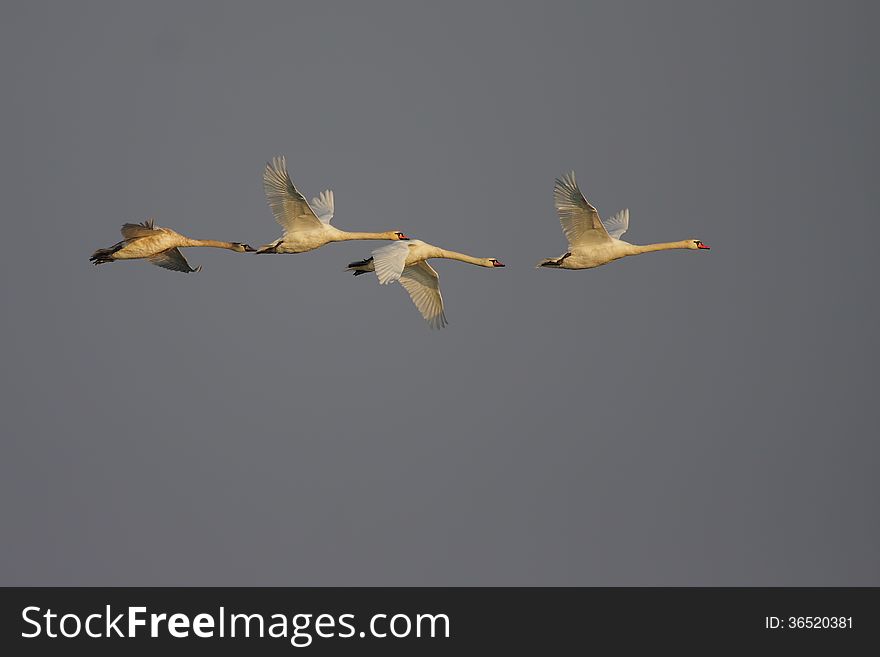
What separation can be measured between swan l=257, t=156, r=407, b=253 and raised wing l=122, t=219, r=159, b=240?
321cm

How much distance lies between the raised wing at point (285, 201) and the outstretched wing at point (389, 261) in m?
3.10

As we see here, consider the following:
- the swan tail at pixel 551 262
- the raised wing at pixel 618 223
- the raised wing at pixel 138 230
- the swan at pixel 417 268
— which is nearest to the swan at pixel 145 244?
the raised wing at pixel 138 230

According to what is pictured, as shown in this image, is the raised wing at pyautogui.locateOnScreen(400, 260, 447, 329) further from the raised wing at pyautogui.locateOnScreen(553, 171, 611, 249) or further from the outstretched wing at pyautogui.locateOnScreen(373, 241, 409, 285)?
the raised wing at pyautogui.locateOnScreen(553, 171, 611, 249)

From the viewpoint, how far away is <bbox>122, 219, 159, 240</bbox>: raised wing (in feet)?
174

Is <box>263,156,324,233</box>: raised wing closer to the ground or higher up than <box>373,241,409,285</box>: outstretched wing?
higher up

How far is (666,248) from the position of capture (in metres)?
57.9

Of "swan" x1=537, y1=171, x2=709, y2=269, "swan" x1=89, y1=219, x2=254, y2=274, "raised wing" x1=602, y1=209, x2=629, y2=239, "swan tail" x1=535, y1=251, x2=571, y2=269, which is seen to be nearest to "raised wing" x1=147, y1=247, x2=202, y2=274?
"swan" x1=89, y1=219, x2=254, y2=274

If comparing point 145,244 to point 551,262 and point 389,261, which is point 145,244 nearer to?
point 389,261

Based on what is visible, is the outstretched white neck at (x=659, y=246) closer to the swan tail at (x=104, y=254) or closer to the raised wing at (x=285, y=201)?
the raised wing at (x=285, y=201)
